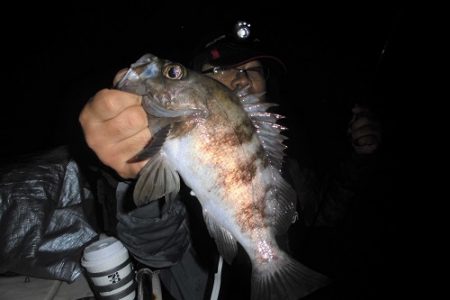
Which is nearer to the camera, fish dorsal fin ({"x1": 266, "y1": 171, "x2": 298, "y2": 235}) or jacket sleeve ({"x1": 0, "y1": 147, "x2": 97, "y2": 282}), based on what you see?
fish dorsal fin ({"x1": 266, "y1": 171, "x2": 298, "y2": 235})

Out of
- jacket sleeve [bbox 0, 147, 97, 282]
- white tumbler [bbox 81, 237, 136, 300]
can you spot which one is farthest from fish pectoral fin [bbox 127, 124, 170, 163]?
jacket sleeve [bbox 0, 147, 97, 282]

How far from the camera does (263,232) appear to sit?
1.35 m

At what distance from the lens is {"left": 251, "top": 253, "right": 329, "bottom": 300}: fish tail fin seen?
129cm

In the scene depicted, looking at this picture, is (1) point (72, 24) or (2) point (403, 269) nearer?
(2) point (403, 269)

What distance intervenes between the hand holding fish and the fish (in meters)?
0.06

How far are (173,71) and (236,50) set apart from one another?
1.72m

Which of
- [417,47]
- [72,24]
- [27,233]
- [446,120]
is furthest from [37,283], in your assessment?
[72,24]

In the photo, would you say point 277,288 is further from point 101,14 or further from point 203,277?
point 101,14

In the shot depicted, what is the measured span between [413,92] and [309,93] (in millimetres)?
4144

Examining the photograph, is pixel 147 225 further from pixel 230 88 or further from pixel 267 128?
pixel 230 88

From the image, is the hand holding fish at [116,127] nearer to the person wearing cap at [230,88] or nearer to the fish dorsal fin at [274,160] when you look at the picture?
the person wearing cap at [230,88]

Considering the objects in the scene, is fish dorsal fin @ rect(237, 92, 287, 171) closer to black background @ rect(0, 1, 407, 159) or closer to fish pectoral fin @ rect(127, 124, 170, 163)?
fish pectoral fin @ rect(127, 124, 170, 163)

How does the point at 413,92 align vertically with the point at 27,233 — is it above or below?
above

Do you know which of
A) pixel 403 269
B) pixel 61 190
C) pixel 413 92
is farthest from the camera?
pixel 413 92
